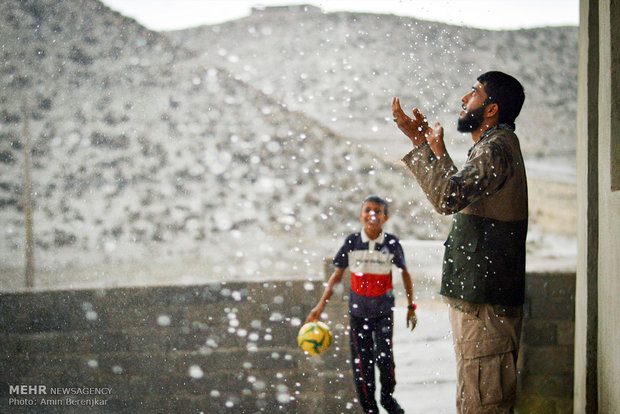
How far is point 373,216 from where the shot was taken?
3342 millimetres

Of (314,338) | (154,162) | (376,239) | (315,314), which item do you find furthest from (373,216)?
(154,162)

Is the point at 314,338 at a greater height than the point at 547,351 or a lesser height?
greater

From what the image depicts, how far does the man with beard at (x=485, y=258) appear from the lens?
6.46 feet

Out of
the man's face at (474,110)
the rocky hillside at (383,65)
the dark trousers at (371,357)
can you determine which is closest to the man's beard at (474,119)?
the man's face at (474,110)

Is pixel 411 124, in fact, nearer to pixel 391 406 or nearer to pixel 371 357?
pixel 371 357

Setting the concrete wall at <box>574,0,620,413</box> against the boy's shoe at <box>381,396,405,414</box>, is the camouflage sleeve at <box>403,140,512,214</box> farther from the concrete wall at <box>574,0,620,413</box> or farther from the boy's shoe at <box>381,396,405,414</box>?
the boy's shoe at <box>381,396,405,414</box>

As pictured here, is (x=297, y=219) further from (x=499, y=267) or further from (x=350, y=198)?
(x=499, y=267)

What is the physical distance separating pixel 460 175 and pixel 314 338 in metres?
1.75

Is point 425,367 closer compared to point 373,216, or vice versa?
point 373,216

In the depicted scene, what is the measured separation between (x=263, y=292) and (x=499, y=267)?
2066 mm

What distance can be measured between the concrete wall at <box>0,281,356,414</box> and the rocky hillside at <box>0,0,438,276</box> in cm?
1006

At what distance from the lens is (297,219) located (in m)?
19.2

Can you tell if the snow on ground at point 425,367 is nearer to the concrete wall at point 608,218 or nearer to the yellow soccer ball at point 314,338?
the yellow soccer ball at point 314,338

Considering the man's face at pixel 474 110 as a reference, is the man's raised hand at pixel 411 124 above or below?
below
